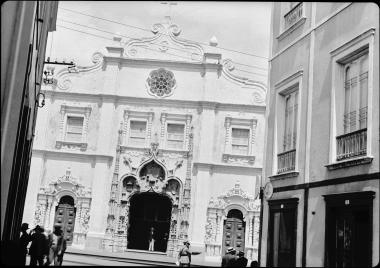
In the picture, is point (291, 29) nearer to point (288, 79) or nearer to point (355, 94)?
point (288, 79)

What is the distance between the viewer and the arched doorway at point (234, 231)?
30.5 metres

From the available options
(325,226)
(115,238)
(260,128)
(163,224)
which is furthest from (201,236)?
(325,226)

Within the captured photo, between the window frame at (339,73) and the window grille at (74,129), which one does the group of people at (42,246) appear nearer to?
the window frame at (339,73)

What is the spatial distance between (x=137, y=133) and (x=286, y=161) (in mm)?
19722

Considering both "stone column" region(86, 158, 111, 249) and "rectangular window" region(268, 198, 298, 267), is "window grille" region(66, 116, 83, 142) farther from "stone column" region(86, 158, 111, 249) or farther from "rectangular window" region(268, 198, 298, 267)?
"rectangular window" region(268, 198, 298, 267)

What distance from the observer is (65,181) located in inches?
1259

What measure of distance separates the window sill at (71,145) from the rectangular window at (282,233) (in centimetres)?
2002

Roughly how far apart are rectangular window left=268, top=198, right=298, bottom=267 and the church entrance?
17823mm

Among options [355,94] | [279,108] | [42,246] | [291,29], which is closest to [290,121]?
[279,108]

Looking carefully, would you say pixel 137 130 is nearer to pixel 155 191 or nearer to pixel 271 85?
pixel 155 191

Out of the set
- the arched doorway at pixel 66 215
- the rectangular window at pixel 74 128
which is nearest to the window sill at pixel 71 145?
the rectangular window at pixel 74 128

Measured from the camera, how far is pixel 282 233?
13.6 meters

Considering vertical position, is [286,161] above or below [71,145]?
below

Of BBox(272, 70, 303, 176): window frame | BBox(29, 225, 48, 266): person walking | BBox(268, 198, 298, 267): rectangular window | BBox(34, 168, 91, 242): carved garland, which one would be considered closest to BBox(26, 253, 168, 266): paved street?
BBox(29, 225, 48, 266): person walking
